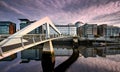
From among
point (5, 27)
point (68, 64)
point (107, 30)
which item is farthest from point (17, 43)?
point (107, 30)

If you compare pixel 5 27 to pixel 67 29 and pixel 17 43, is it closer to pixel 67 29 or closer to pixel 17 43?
pixel 67 29

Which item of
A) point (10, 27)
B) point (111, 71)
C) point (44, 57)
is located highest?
point (10, 27)

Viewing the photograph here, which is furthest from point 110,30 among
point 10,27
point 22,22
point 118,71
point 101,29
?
point 118,71

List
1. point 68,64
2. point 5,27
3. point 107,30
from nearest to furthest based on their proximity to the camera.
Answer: point 68,64 < point 5,27 < point 107,30

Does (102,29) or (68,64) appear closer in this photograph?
(68,64)

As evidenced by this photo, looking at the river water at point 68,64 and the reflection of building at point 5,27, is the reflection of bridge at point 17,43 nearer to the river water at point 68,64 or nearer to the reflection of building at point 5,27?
the river water at point 68,64

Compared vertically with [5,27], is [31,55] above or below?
below

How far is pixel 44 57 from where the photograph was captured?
23.8m

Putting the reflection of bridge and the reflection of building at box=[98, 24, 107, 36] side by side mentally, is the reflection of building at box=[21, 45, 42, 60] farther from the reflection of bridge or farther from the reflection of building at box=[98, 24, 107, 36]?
the reflection of building at box=[98, 24, 107, 36]

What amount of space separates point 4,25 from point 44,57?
12022 cm

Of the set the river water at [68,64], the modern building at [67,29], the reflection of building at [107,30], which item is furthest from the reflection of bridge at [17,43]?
the reflection of building at [107,30]

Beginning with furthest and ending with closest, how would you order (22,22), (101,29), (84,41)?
1. (101,29)
2. (22,22)
3. (84,41)

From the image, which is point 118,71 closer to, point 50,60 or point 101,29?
point 50,60

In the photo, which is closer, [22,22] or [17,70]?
[17,70]
